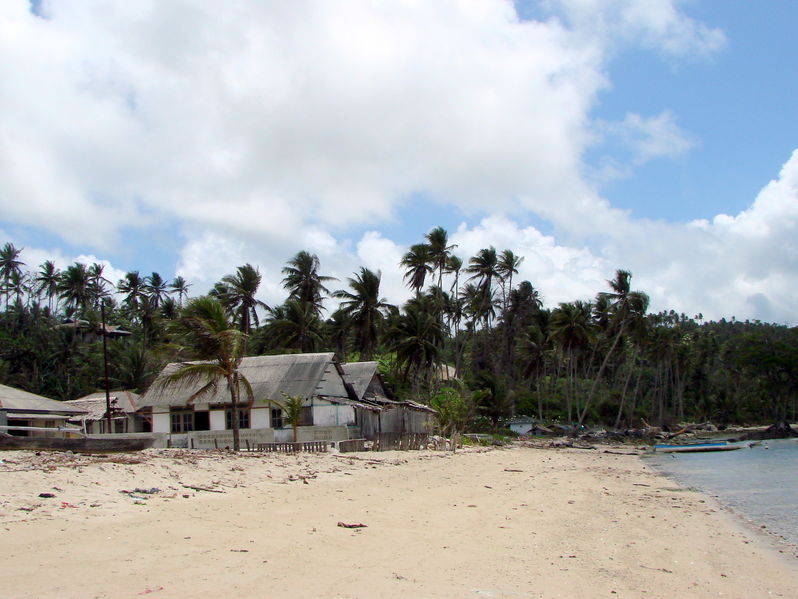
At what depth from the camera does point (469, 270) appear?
56.0 meters

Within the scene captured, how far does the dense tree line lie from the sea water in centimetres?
1584

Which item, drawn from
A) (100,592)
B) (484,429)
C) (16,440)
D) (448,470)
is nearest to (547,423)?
(484,429)

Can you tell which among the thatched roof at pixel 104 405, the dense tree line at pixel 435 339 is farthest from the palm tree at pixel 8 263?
the thatched roof at pixel 104 405

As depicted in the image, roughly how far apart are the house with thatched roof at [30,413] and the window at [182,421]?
14.2 ft

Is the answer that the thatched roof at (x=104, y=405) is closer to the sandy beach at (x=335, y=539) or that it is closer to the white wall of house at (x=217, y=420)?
the white wall of house at (x=217, y=420)

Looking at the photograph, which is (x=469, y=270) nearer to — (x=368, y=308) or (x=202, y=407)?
(x=368, y=308)

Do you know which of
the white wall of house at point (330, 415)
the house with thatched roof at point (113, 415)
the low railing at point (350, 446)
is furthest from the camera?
the house with thatched roof at point (113, 415)

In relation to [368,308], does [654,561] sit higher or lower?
lower

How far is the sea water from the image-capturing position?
13.5 metres

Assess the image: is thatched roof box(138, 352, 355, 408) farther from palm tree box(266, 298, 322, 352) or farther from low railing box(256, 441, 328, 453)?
palm tree box(266, 298, 322, 352)

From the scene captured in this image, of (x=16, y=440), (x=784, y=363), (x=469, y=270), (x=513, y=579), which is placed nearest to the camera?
(x=513, y=579)

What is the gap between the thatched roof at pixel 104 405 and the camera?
3378 cm

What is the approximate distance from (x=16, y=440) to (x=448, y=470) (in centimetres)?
1130

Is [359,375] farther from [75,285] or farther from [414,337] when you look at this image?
[75,285]
